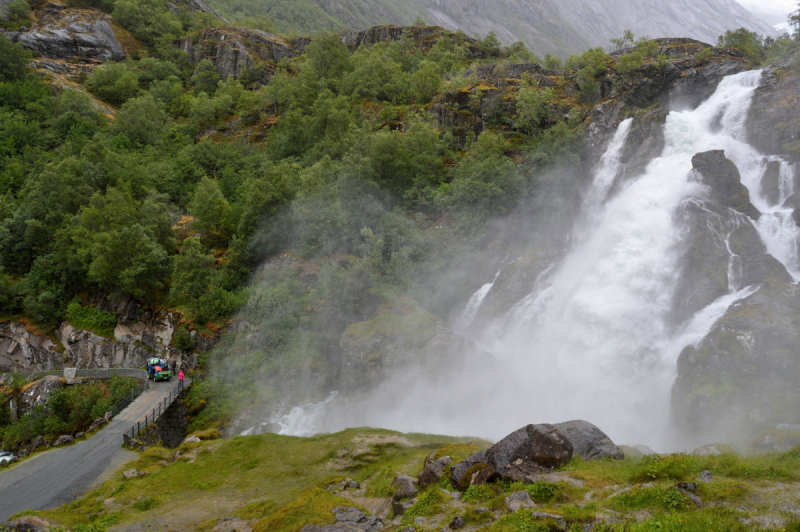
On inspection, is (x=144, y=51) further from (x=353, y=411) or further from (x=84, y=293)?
(x=353, y=411)

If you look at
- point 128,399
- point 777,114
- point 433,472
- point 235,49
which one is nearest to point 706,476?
point 433,472

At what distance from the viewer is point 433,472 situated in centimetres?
1565

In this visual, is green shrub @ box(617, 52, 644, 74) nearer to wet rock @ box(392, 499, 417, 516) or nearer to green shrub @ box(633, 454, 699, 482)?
green shrub @ box(633, 454, 699, 482)

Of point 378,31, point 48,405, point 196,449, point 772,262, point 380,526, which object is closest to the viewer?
point 380,526

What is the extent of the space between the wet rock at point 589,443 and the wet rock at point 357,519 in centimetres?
728

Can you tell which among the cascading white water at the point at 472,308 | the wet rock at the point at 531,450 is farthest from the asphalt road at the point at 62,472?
the cascading white water at the point at 472,308

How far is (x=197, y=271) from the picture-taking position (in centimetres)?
3891

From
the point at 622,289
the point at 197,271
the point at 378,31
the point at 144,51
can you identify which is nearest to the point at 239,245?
the point at 197,271

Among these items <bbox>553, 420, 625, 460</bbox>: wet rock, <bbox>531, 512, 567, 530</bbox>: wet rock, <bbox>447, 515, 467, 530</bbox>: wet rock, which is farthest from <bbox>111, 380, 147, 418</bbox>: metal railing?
<bbox>531, 512, 567, 530</bbox>: wet rock

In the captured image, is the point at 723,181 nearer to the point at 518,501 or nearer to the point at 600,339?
the point at 600,339

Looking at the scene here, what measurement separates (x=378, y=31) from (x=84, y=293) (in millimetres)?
78240

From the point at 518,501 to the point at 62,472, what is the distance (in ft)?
75.1

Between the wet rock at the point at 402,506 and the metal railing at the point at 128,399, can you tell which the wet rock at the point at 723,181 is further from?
the metal railing at the point at 128,399

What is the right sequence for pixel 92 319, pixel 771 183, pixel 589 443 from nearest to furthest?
1. pixel 589 443
2. pixel 771 183
3. pixel 92 319
